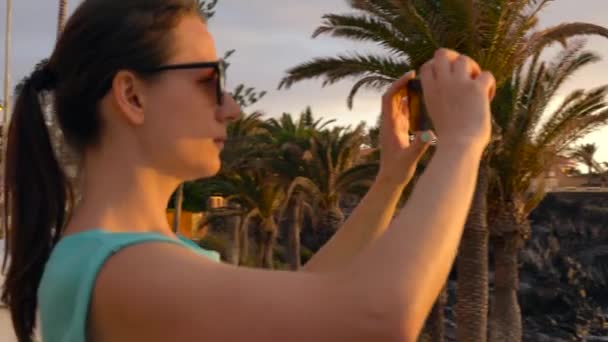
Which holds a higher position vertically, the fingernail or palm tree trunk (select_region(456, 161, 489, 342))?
the fingernail

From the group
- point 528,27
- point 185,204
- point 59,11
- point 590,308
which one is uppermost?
point 59,11

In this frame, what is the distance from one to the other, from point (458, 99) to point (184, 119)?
1.24ft

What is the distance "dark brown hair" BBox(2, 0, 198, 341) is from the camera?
1247 millimetres

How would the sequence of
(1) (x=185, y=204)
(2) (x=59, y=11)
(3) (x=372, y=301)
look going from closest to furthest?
(3) (x=372, y=301) → (2) (x=59, y=11) → (1) (x=185, y=204)

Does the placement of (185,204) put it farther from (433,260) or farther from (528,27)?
(433,260)

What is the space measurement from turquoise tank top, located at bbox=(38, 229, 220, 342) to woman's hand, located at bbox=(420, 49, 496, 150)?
0.37 m

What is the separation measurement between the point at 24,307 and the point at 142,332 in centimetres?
41

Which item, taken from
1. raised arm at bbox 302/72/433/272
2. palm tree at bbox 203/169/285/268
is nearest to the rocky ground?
palm tree at bbox 203/169/285/268

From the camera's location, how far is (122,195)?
1.20 m

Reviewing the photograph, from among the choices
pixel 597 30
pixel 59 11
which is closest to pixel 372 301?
pixel 597 30

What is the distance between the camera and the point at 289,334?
95 centimetres

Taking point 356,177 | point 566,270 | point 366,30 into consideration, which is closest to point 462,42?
point 366,30

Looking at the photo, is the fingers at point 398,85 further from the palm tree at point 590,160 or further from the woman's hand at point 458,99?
the palm tree at point 590,160

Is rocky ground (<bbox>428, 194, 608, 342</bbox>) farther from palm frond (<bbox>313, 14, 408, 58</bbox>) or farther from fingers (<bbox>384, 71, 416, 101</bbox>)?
fingers (<bbox>384, 71, 416, 101</bbox>)
